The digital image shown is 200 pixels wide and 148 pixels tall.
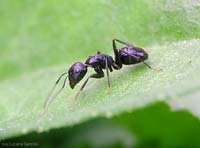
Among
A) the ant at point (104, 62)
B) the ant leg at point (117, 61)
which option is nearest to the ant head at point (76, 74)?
the ant at point (104, 62)

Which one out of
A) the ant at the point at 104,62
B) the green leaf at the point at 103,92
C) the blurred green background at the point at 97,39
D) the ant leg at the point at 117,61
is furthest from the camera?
the ant leg at the point at 117,61

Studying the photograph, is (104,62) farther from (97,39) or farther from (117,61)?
(97,39)

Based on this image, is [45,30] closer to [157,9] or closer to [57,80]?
[57,80]

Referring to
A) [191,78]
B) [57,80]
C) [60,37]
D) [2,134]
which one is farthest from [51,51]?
[191,78]

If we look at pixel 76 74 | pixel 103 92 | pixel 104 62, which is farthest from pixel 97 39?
pixel 103 92

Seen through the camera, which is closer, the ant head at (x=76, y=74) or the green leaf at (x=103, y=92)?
the green leaf at (x=103, y=92)

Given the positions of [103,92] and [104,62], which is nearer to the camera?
[103,92]

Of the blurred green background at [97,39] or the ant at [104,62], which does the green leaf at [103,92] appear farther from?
the blurred green background at [97,39]
